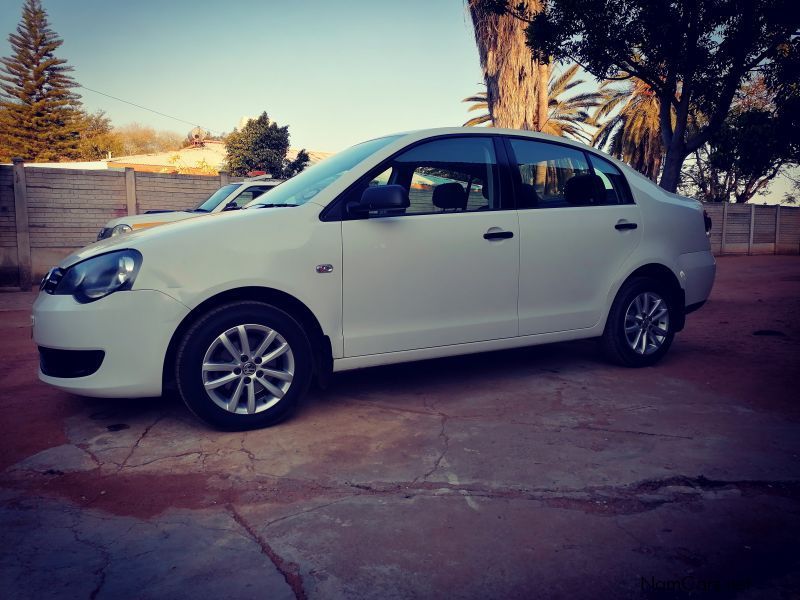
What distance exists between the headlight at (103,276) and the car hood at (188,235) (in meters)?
0.05

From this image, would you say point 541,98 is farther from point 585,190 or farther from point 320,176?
point 320,176

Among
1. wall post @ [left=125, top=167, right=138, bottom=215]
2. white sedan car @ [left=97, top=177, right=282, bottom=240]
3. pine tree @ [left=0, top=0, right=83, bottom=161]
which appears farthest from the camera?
pine tree @ [left=0, top=0, right=83, bottom=161]

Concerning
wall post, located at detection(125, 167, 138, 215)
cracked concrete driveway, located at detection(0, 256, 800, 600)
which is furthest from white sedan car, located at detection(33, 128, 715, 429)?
wall post, located at detection(125, 167, 138, 215)

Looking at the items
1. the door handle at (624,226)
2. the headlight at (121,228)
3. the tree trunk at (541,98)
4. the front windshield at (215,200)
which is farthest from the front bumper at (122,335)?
the tree trunk at (541,98)

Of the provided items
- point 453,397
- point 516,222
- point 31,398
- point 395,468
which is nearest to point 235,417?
point 395,468

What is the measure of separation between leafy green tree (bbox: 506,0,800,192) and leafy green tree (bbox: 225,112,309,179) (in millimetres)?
22770

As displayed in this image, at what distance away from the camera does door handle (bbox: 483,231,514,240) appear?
412 centimetres

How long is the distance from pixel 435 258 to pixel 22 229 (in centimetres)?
1088

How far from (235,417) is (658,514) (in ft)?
7.30

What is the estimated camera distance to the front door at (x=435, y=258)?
3.77m

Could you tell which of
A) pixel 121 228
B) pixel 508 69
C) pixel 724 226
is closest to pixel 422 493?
pixel 121 228

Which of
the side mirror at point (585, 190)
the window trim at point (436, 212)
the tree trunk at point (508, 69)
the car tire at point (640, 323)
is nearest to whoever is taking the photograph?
the window trim at point (436, 212)

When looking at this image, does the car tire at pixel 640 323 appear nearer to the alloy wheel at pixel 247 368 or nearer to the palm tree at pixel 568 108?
the alloy wheel at pixel 247 368

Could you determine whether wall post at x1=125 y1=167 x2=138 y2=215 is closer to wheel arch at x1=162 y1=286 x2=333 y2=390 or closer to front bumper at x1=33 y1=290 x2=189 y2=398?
front bumper at x1=33 y1=290 x2=189 y2=398
